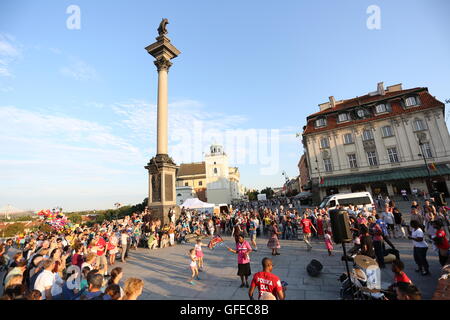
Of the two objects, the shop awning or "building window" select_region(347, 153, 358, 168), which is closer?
the shop awning

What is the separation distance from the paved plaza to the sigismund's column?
4.25 meters

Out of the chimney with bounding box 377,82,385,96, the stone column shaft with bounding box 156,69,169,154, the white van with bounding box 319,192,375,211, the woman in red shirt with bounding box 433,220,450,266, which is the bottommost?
the woman in red shirt with bounding box 433,220,450,266

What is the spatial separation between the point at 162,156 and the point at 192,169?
55.5 metres

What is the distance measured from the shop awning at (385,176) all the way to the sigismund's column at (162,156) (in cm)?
2669

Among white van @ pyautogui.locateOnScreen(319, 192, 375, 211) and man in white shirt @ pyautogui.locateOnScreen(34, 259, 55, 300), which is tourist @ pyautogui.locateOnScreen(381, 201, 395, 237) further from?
man in white shirt @ pyautogui.locateOnScreen(34, 259, 55, 300)

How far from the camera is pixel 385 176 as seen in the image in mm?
30531

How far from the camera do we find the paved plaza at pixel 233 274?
605 cm

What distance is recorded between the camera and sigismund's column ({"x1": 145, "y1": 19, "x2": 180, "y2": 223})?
15.6 meters

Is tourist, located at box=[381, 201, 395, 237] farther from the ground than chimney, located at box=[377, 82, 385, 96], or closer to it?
closer to it

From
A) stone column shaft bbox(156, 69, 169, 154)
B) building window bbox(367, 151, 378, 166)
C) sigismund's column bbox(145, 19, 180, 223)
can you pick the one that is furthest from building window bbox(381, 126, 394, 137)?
stone column shaft bbox(156, 69, 169, 154)

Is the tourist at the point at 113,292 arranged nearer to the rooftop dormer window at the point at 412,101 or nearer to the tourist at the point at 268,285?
the tourist at the point at 268,285

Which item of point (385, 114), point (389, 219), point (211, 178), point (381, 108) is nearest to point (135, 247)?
point (389, 219)
